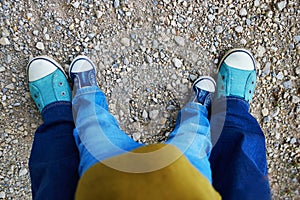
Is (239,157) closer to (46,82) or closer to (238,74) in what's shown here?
(238,74)

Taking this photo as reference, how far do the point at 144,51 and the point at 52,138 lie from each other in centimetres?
46

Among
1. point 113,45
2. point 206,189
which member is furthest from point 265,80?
point 206,189

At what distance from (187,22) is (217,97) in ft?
1.02

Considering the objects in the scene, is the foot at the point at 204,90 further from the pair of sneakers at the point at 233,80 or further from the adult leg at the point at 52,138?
the adult leg at the point at 52,138

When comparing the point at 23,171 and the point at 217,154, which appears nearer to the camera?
the point at 217,154

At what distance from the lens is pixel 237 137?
122 cm

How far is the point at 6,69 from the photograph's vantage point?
4.29ft

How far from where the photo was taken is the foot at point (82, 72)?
4.31ft

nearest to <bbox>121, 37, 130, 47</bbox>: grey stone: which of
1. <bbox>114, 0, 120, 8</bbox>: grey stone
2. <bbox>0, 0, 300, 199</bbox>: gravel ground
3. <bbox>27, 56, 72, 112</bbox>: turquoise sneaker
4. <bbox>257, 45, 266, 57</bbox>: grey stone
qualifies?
<bbox>0, 0, 300, 199</bbox>: gravel ground

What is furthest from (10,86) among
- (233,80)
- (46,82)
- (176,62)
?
(233,80)

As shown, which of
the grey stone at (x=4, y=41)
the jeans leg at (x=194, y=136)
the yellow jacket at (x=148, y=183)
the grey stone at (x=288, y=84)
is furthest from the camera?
the grey stone at (x=288, y=84)

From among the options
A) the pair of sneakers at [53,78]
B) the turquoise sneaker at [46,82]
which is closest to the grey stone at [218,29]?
the pair of sneakers at [53,78]

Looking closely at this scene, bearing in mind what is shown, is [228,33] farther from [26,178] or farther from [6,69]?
[26,178]

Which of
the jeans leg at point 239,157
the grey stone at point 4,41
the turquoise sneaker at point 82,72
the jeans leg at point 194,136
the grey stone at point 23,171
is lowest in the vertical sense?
the grey stone at point 23,171
